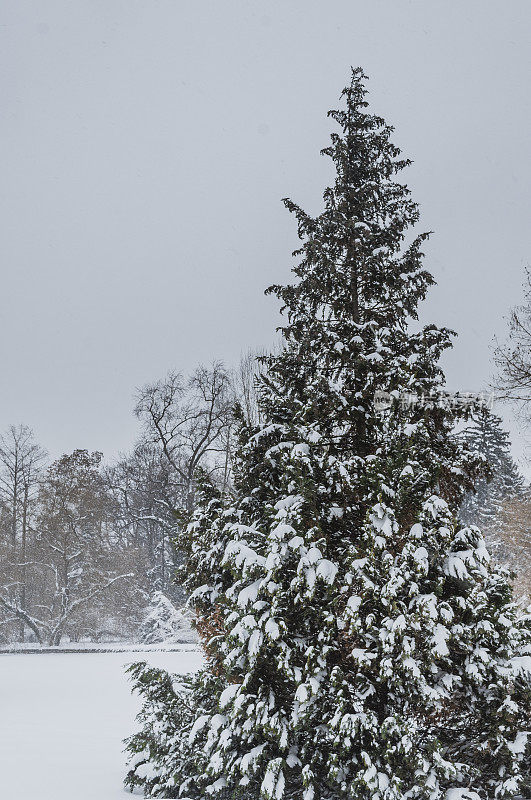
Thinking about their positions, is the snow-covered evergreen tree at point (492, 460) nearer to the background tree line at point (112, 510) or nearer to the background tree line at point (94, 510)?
the background tree line at point (112, 510)

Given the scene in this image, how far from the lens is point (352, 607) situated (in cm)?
504

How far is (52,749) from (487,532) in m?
27.8

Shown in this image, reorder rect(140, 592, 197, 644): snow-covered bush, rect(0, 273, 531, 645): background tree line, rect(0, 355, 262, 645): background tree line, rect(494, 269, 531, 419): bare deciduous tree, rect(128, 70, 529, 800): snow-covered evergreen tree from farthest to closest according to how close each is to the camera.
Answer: rect(0, 355, 262, 645): background tree line < rect(0, 273, 531, 645): background tree line < rect(140, 592, 197, 644): snow-covered bush < rect(494, 269, 531, 419): bare deciduous tree < rect(128, 70, 529, 800): snow-covered evergreen tree

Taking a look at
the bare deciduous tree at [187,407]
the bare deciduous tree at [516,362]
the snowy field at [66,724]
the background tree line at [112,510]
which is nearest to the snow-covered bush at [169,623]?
the background tree line at [112,510]

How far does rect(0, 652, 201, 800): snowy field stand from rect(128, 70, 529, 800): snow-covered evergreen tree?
1071 millimetres

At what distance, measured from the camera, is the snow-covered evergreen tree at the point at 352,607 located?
5.05m

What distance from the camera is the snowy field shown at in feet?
23.3

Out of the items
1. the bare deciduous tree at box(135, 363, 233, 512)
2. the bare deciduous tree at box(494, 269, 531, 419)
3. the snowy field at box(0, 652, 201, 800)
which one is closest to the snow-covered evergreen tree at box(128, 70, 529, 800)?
the snowy field at box(0, 652, 201, 800)

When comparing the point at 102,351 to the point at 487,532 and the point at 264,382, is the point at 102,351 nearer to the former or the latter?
the point at 487,532

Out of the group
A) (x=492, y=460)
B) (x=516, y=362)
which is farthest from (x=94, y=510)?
(x=492, y=460)

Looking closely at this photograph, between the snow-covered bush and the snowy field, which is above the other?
the snow-covered bush

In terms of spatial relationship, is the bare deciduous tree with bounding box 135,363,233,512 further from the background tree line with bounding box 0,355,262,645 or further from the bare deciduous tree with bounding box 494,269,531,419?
the bare deciduous tree with bounding box 494,269,531,419

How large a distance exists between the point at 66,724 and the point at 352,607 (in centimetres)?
763

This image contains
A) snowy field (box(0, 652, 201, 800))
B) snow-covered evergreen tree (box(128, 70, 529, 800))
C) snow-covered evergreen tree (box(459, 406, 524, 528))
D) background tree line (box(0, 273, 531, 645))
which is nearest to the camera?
snow-covered evergreen tree (box(128, 70, 529, 800))
